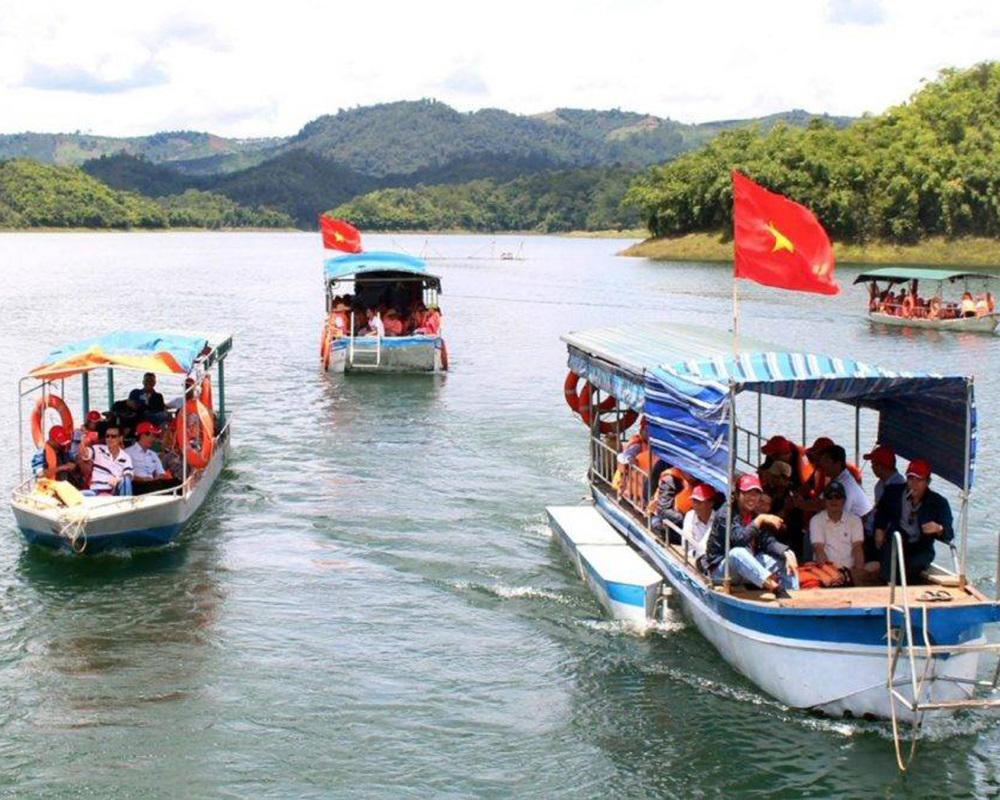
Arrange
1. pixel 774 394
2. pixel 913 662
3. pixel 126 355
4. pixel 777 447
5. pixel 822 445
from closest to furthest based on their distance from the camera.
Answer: pixel 913 662 → pixel 774 394 → pixel 822 445 → pixel 777 447 → pixel 126 355

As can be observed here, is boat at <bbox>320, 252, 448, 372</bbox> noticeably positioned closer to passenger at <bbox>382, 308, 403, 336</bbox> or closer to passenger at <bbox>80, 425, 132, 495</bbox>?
passenger at <bbox>382, 308, 403, 336</bbox>

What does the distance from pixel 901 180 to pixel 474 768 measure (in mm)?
89292

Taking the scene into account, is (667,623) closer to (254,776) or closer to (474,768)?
(474,768)

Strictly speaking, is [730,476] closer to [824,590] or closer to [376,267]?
[824,590]

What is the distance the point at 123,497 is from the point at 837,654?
9945 millimetres

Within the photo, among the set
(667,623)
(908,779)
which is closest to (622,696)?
(667,623)

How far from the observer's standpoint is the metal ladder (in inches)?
1419

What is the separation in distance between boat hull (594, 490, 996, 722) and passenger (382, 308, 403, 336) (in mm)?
24779

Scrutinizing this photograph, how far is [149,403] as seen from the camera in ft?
71.2

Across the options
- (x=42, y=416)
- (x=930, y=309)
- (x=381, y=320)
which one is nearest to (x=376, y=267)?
(x=381, y=320)

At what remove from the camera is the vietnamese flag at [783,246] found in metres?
14.1

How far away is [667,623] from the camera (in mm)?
15500

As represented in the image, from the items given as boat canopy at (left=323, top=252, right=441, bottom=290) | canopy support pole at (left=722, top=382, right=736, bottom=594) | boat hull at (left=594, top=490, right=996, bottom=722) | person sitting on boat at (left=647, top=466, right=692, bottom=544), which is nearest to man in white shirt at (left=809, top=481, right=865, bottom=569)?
canopy support pole at (left=722, top=382, right=736, bottom=594)

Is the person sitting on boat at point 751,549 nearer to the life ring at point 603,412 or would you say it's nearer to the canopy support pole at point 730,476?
the canopy support pole at point 730,476
